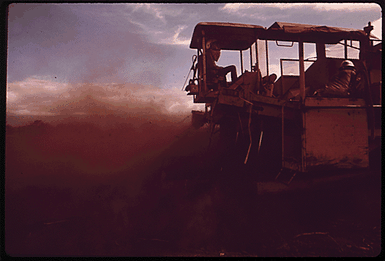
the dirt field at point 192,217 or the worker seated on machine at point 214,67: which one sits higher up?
the worker seated on machine at point 214,67

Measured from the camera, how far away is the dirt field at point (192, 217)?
3.58m

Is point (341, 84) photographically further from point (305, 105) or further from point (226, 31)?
point (226, 31)

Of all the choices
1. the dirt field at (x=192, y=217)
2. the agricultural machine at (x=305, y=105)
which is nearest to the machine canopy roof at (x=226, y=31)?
the agricultural machine at (x=305, y=105)

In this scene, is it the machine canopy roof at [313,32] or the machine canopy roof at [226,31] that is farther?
the machine canopy roof at [226,31]

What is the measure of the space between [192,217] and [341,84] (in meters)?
4.50

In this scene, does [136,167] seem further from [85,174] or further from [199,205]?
[199,205]

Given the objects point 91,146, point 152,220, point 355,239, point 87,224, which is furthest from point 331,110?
point 91,146

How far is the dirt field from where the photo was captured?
11.8 feet

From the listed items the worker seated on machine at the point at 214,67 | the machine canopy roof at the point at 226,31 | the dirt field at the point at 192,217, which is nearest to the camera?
the dirt field at the point at 192,217

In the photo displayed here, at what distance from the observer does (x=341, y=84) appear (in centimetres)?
487

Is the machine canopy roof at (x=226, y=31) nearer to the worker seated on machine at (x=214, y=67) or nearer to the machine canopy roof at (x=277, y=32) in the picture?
the machine canopy roof at (x=277, y=32)

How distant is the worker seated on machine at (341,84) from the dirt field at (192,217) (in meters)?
1.97

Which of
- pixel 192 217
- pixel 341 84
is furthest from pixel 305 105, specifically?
pixel 192 217

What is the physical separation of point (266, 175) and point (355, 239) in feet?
6.47
